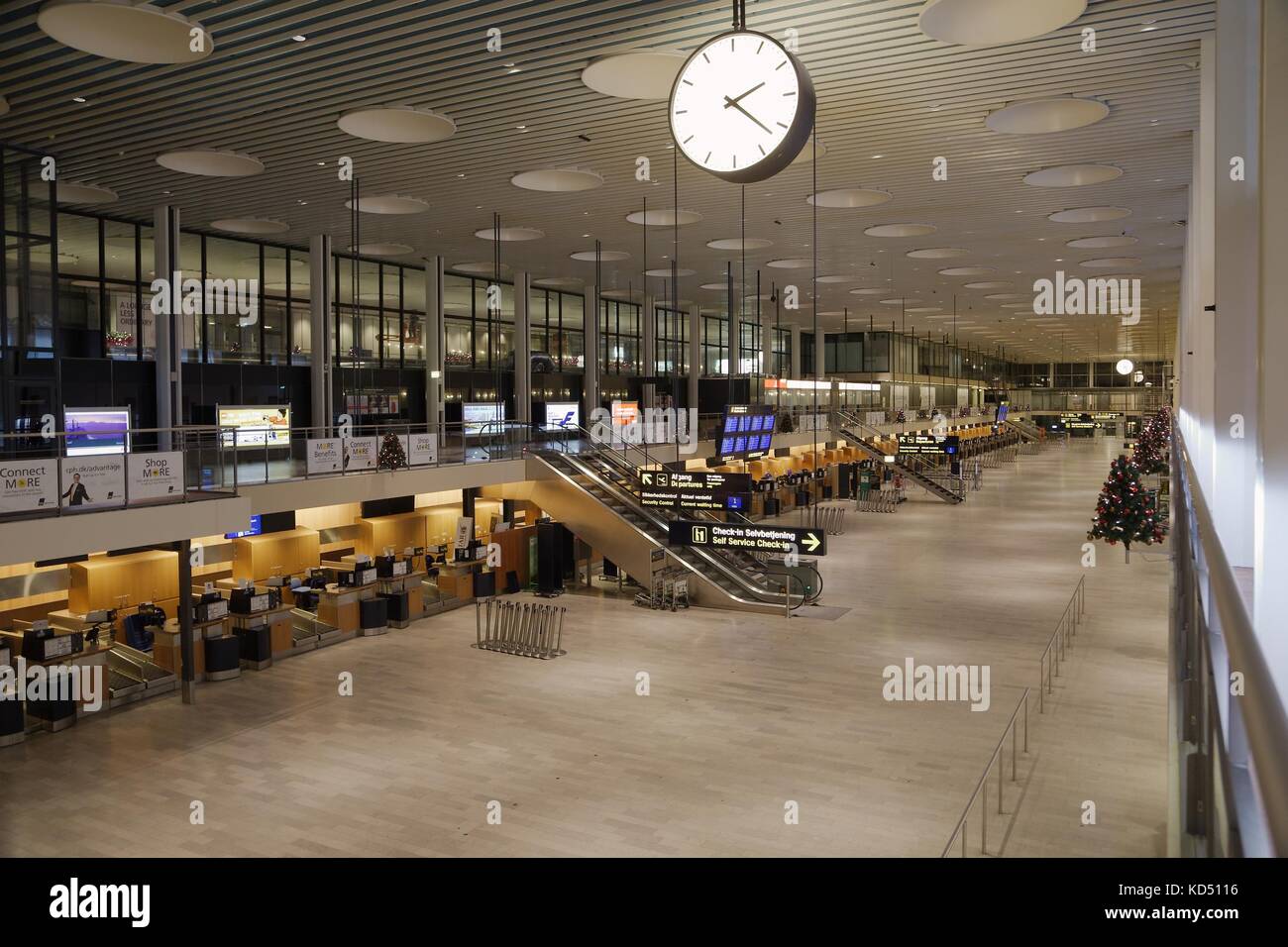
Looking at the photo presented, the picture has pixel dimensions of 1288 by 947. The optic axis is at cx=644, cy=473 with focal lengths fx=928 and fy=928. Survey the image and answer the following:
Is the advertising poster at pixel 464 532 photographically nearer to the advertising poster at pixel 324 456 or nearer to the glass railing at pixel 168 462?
the glass railing at pixel 168 462

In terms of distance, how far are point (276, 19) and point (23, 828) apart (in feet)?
24.4

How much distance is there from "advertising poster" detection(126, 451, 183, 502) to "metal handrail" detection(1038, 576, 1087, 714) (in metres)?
10.6

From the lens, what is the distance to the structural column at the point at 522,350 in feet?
83.7

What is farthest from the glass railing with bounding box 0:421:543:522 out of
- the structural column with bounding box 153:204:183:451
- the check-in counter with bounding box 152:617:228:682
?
the check-in counter with bounding box 152:617:228:682

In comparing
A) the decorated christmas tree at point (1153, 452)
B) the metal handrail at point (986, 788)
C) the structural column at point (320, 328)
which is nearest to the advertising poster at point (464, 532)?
the structural column at point (320, 328)

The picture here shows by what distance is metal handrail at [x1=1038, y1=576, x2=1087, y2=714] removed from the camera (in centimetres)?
1131

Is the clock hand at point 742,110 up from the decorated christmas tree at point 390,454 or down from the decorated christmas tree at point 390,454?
up

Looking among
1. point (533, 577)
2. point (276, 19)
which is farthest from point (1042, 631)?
point (276, 19)

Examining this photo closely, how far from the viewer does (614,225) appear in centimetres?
1817

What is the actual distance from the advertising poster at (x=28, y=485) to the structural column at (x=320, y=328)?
9.66m

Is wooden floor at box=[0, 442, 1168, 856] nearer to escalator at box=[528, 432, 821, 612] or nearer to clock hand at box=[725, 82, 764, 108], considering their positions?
escalator at box=[528, 432, 821, 612]

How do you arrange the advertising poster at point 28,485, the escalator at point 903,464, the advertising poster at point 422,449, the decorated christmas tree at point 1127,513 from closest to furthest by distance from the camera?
the advertising poster at point 28,485
the advertising poster at point 422,449
the decorated christmas tree at point 1127,513
the escalator at point 903,464
